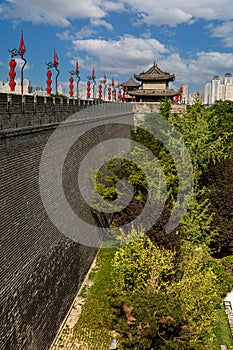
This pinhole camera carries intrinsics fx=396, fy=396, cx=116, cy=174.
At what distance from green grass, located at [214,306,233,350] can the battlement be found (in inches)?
271

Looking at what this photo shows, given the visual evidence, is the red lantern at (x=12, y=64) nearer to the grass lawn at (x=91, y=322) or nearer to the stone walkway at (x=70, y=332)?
the grass lawn at (x=91, y=322)

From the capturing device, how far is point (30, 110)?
26.2ft

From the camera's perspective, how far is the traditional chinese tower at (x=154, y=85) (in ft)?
91.6

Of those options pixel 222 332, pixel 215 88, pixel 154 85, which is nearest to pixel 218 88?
pixel 215 88

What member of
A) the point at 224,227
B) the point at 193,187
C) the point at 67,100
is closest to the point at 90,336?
the point at 67,100

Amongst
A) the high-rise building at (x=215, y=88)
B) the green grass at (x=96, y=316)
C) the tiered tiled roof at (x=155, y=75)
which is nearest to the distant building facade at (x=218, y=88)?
the high-rise building at (x=215, y=88)

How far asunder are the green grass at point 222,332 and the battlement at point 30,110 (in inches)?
271

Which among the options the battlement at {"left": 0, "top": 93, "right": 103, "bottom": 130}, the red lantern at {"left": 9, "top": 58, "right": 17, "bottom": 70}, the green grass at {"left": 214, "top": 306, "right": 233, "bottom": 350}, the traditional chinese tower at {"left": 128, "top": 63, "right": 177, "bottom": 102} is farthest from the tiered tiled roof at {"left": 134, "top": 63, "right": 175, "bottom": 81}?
the red lantern at {"left": 9, "top": 58, "right": 17, "bottom": 70}

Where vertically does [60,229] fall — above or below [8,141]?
below

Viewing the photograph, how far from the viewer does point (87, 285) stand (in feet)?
40.0

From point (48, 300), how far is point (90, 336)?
5.24ft

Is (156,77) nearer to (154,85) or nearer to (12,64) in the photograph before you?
(154,85)

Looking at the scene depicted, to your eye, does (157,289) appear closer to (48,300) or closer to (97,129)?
(48,300)

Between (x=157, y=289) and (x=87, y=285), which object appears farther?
(x=87, y=285)
